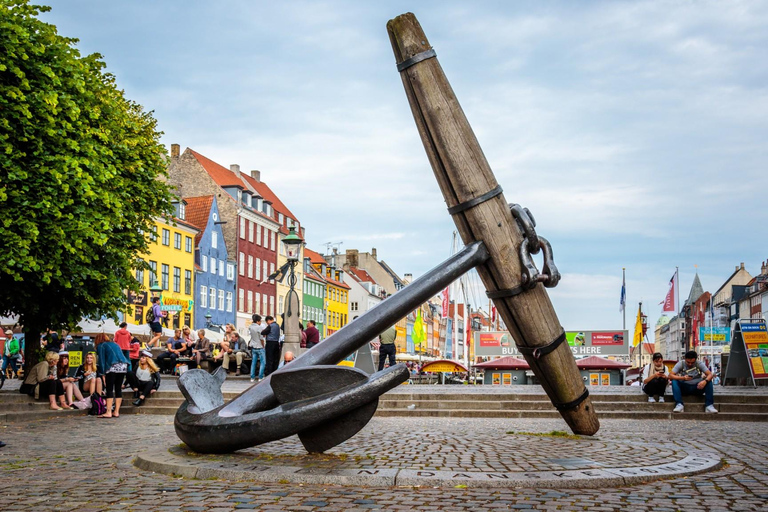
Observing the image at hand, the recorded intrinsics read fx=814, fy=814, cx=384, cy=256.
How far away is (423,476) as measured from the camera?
18.7 ft

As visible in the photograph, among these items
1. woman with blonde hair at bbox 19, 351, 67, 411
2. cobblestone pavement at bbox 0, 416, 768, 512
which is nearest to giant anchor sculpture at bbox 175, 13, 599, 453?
cobblestone pavement at bbox 0, 416, 768, 512

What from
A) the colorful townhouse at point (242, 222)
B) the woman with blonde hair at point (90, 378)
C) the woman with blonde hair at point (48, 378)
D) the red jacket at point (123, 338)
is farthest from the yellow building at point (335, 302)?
the woman with blonde hair at point (48, 378)

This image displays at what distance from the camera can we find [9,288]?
15.9m

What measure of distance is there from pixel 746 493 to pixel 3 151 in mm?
13819

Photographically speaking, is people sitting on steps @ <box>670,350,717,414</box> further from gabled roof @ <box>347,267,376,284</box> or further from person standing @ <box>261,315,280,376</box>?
gabled roof @ <box>347,267,376,284</box>

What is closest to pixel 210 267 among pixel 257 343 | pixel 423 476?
pixel 257 343

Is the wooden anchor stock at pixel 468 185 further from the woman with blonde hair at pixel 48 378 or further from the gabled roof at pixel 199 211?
the gabled roof at pixel 199 211

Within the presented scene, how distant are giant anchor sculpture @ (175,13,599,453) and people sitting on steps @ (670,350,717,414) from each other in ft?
26.6

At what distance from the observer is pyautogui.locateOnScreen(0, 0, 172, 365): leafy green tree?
1498 centimetres

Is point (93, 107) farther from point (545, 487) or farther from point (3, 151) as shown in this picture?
point (545, 487)

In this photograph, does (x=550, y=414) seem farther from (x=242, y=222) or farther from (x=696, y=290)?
(x=696, y=290)

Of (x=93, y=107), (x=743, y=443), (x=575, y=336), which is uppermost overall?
(x=93, y=107)

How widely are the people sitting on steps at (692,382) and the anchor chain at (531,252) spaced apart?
848cm

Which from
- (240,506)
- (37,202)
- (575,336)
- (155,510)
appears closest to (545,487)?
(240,506)
